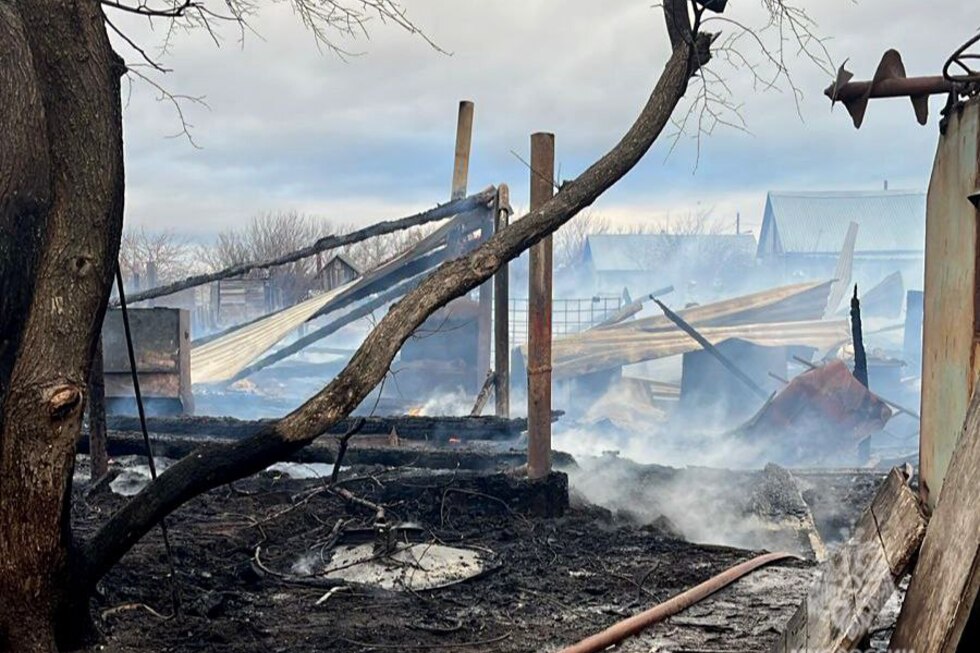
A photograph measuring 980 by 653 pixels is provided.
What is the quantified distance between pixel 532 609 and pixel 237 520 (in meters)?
2.84

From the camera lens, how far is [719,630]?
4.25 metres

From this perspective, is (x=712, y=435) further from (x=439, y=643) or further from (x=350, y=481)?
(x=439, y=643)

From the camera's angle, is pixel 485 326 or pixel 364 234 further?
pixel 485 326

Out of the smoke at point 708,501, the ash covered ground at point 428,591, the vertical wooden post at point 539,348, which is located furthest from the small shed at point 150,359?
the vertical wooden post at point 539,348

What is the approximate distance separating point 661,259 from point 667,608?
5319cm

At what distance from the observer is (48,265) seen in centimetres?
352

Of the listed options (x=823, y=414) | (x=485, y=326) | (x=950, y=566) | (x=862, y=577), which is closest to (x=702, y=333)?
(x=823, y=414)

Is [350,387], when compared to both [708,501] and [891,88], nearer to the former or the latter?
[891,88]

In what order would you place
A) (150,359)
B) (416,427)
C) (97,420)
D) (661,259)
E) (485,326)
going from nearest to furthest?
(97,420) < (416,427) < (150,359) < (485,326) < (661,259)

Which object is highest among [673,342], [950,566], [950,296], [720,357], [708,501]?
[950,296]

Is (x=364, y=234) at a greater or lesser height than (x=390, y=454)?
greater

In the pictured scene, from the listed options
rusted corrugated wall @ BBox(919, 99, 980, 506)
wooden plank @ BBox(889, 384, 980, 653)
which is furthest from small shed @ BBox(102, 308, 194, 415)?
wooden plank @ BBox(889, 384, 980, 653)

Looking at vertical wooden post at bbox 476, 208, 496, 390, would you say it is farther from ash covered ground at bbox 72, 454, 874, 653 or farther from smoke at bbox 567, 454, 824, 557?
ash covered ground at bbox 72, 454, 874, 653

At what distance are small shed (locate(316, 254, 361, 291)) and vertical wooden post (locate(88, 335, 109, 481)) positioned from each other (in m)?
8.75
